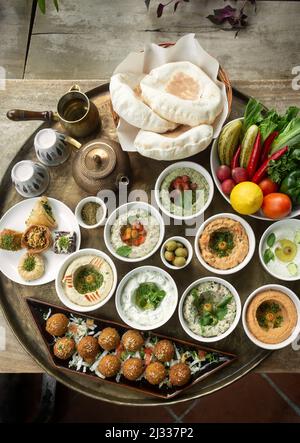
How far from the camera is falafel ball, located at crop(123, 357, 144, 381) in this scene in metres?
2.32

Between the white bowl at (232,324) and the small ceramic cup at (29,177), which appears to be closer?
the white bowl at (232,324)

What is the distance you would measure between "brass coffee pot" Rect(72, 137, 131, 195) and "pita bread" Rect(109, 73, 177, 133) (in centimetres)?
21

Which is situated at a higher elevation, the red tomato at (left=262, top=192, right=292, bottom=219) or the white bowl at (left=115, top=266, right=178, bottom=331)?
the red tomato at (left=262, top=192, right=292, bottom=219)

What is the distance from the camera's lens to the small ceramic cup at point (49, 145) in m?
2.51

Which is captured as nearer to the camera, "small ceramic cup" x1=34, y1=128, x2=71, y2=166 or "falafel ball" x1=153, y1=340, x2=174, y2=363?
"falafel ball" x1=153, y1=340, x2=174, y2=363

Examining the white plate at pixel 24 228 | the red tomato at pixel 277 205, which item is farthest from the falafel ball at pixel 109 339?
the red tomato at pixel 277 205

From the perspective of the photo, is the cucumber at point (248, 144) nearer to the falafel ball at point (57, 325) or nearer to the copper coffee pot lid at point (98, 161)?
the copper coffee pot lid at point (98, 161)

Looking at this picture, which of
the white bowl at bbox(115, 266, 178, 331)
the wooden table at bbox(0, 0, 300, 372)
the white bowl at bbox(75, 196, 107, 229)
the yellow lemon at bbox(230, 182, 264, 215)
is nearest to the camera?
the yellow lemon at bbox(230, 182, 264, 215)

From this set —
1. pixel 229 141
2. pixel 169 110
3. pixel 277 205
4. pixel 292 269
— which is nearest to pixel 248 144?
pixel 229 141

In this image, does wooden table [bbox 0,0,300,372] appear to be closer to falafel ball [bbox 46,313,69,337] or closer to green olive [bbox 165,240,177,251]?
green olive [bbox 165,240,177,251]

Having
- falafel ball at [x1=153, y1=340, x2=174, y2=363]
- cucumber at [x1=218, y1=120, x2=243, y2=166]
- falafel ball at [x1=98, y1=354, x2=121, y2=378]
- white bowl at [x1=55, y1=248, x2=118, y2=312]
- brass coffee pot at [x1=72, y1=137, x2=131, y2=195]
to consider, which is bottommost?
falafel ball at [x1=98, y1=354, x2=121, y2=378]

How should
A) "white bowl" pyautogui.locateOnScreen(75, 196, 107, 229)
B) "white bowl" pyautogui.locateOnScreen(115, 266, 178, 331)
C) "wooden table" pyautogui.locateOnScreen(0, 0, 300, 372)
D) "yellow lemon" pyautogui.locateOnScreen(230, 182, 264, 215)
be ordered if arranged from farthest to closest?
"wooden table" pyautogui.locateOnScreen(0, 0, 300, 372) < "white bowl" pyautogui.locateOnScreen(75, 196, 107, 229) < "white bowl" pyautogui.locateOnScreen(115, 266, 178, 331) < "yellow lemon" pyautogui.locateOnScreen(230, 182, 264, 215)

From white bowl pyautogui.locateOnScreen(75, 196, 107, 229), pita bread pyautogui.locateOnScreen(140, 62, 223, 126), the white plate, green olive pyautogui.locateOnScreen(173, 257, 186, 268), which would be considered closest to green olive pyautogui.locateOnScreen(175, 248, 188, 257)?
green olive pyautogui.locateOnScreen(173, 257, 186, 268)

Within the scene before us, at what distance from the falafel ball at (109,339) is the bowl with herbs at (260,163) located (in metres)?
0.96
